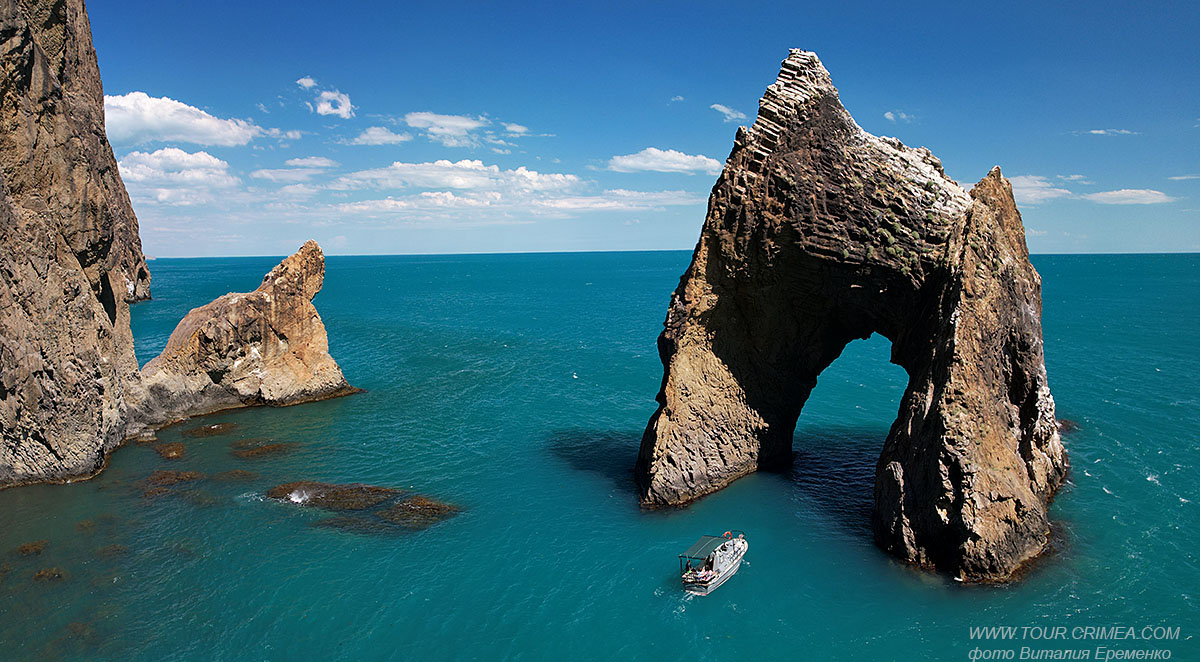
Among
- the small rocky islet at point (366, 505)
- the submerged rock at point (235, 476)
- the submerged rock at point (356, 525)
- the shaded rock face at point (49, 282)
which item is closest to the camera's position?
the submerged rock at point (356, 525)

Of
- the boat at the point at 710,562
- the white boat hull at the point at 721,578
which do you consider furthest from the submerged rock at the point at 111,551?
the white boat hull at the point at 721,578

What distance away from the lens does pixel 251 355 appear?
51.3 meters

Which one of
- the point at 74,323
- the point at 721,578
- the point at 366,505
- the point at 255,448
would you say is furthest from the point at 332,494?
the point at 721,578

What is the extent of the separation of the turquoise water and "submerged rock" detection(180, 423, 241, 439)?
1.01m

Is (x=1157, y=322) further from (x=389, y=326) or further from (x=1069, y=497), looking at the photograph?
(x=389, y=326)

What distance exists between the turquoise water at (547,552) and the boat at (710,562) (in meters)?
0.59

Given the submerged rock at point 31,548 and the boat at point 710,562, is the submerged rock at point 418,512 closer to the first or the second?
the boat at point 710,562

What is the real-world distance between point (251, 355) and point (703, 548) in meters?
39.9

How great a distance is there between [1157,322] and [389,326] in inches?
3965

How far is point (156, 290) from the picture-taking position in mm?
162750

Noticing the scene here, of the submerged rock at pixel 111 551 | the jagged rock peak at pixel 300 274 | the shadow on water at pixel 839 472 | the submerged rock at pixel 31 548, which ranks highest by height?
the jagged rock peak at pixel 300 274

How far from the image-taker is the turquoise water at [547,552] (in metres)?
22.9

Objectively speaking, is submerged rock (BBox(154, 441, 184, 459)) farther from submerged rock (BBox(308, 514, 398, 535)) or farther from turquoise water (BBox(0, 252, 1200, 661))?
submerged rock (BBox(308, 514, 398, 535))

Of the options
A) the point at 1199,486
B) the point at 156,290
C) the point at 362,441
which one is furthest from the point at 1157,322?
the point at 156,290
